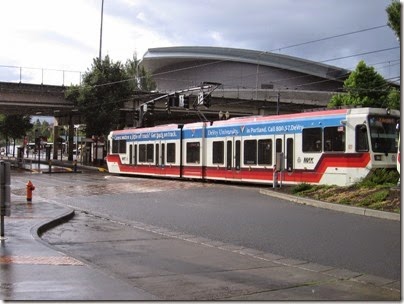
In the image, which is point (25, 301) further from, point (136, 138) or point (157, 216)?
point (136, 138)

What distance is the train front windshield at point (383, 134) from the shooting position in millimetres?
20297

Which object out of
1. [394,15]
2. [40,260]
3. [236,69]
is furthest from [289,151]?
[236,69]

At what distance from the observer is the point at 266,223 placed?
1330 centimetres

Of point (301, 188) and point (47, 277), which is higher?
point (301, 188)

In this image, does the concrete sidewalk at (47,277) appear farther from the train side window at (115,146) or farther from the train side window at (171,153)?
the train side window at (115,146)

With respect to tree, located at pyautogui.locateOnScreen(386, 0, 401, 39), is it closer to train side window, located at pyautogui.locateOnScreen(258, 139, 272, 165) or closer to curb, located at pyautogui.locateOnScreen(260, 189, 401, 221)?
curb, located at pyautogui.locateOnScreen(260, 189, 401, 221)

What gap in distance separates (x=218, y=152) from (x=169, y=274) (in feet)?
67.7

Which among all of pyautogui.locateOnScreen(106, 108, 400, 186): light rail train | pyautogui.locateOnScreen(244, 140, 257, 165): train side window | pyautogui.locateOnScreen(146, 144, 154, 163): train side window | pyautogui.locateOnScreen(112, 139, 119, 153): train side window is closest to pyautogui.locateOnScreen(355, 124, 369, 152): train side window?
pyautogui.locateOnScreen(106, 108, 400, 186): light rail train

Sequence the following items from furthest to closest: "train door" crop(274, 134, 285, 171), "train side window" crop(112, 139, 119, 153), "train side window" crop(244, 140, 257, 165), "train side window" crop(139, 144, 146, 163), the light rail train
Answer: "train side window" crop(112, 139, 119, 153) < "train side window" crop(139, 144, 146, 163) < "train side window" crop(244, 140, 257, 165) < "train door" crop(274, 134, 285, 171) < the light rail train

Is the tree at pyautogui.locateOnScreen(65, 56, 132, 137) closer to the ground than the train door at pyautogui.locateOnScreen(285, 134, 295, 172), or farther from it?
farther from it

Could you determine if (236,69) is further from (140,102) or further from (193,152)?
(193,152)

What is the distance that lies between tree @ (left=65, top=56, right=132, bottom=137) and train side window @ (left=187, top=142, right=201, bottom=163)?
2114cm

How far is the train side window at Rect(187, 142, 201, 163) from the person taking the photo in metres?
30.0

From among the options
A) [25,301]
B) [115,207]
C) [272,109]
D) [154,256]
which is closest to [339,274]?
[154,256]
